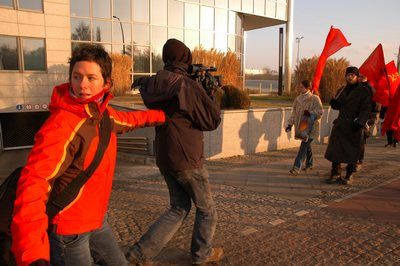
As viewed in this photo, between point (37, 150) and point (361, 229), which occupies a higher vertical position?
point (37, 150)

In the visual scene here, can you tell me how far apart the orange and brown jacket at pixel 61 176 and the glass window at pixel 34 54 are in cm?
1445

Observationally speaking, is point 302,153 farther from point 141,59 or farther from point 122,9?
point 122,9

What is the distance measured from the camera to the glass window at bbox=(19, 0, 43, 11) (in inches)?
555

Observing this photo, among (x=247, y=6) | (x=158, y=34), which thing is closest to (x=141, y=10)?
(x=158, y=34)

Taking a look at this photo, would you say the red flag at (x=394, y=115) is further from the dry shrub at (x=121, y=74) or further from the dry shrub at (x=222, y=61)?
the dry shrub at (x=121, y=74)

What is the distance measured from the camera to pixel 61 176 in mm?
1805

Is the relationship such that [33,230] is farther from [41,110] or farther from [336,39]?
[41,110]

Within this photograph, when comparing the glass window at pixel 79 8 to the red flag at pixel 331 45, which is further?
the glass window at pixel 79 8

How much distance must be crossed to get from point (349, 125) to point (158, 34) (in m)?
15.6

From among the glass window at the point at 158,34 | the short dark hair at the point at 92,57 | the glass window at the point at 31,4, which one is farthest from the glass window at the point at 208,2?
the short dark hair at the point at 92,57

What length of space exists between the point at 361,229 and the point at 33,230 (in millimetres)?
3705

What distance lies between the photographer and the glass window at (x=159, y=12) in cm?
1938

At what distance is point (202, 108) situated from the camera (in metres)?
2.82

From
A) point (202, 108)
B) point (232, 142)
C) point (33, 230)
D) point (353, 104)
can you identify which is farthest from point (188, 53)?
point (232, 142)
